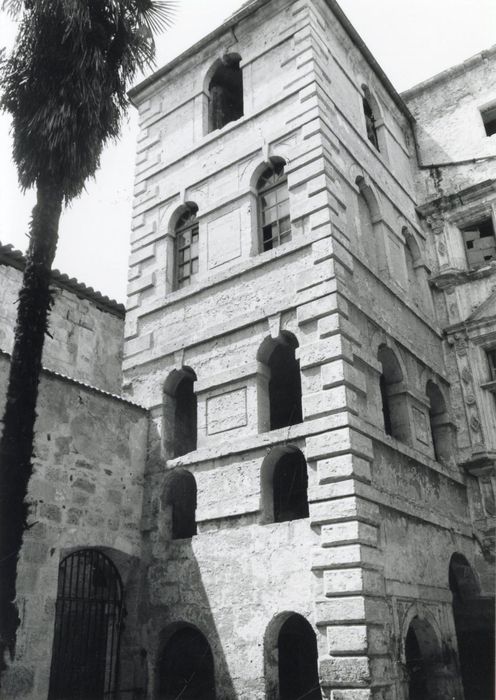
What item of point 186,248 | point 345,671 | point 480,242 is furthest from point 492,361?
point 345,671

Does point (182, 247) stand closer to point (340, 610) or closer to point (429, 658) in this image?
point (340, 610)

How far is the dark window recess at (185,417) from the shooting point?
1216 cm

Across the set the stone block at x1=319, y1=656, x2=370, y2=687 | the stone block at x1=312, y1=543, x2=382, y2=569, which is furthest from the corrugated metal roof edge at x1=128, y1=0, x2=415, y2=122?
the stone block at x1=319, y1=656, x2=370, y2=687

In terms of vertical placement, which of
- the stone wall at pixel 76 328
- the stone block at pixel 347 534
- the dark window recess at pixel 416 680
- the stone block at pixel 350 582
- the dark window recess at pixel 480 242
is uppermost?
the dark window recess at pixel 480 242

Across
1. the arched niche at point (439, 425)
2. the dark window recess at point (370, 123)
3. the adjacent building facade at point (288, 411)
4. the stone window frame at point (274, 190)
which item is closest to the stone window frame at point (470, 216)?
the adjacent building facade at point (288, 411)

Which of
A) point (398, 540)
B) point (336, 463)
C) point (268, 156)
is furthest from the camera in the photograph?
point (268, 156)

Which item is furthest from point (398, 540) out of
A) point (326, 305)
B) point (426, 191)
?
point (426, 191)

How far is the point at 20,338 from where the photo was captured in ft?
26.3

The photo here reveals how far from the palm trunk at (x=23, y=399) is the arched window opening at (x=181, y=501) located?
392cm

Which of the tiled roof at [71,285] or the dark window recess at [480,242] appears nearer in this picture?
the tiled roof at [71,285]

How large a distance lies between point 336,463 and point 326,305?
245 cm

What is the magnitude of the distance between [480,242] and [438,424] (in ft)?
14.9

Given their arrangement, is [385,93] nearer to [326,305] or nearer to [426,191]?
[426,191]

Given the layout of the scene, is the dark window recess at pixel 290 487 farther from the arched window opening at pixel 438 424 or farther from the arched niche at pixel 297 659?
the arched window opening at pixel 438 424
